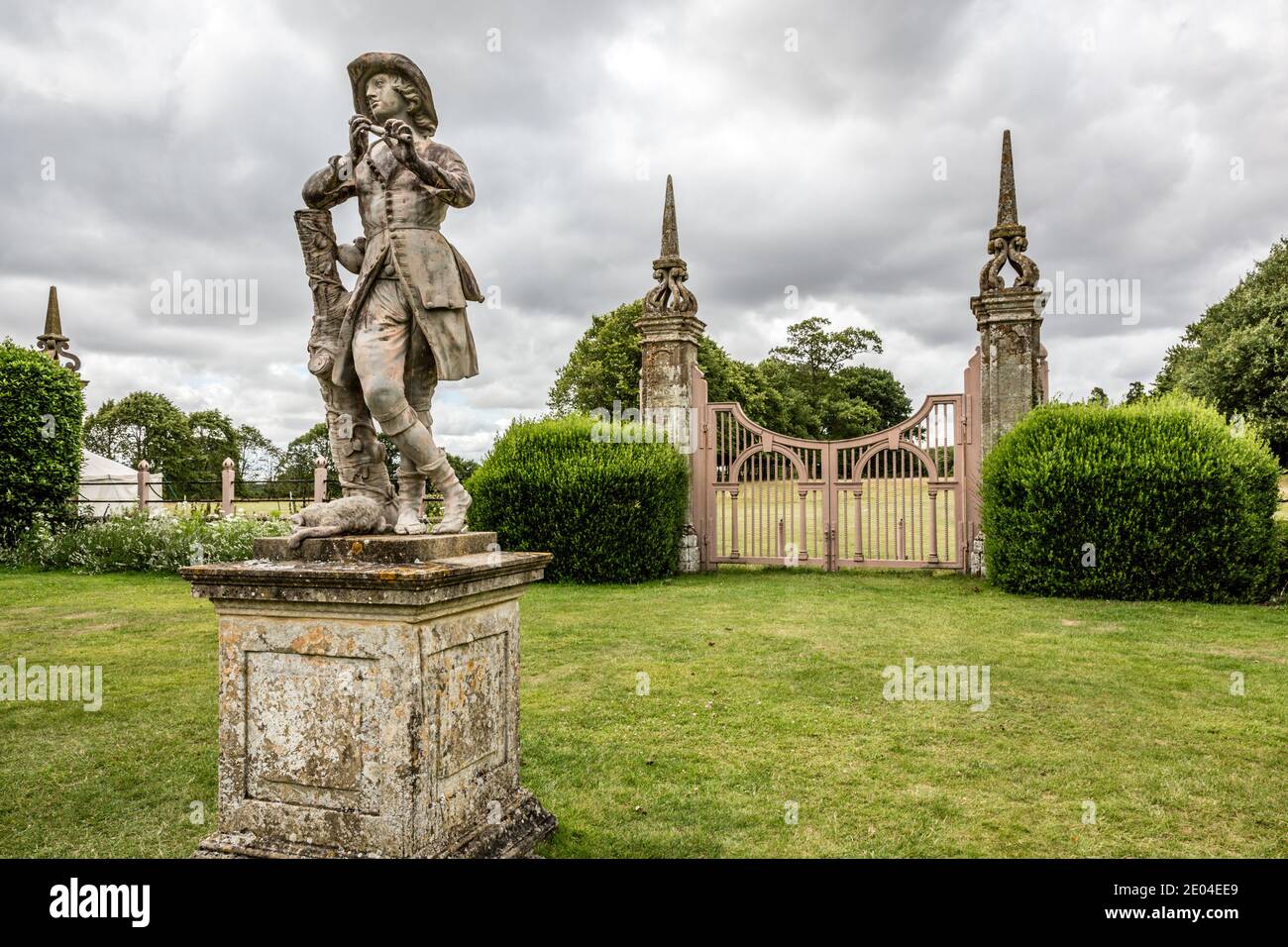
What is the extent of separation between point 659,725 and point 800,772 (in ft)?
3.75

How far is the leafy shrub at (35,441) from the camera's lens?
49.2 feet

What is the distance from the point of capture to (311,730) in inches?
130

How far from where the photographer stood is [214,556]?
1333cm

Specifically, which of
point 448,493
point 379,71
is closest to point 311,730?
point 448,493

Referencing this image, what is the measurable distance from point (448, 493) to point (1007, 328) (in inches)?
408

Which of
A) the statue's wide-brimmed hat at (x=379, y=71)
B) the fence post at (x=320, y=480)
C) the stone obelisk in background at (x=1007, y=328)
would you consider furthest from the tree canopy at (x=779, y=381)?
the statue's wide-brimmed hat at (x=379, y=71)

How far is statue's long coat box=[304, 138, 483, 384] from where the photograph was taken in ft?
12.2

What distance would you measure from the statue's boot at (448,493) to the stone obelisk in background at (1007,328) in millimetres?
10133

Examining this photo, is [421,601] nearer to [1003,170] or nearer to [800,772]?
[800,772]

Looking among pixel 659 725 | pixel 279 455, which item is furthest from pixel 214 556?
pixel 279 455

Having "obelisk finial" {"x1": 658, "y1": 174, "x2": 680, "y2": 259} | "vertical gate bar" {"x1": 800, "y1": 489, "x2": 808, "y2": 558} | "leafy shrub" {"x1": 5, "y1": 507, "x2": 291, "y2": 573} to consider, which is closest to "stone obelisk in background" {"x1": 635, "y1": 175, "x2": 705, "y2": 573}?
"obelisk finial" {"x1": 658, "y1": 174, "x2": 680, "y2": 259}

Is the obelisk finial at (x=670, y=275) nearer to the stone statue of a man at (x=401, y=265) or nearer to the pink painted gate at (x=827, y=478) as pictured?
the pink painted gate at (x=827, y=478)

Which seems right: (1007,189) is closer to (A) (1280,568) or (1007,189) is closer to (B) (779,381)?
(A) (1280,568)
